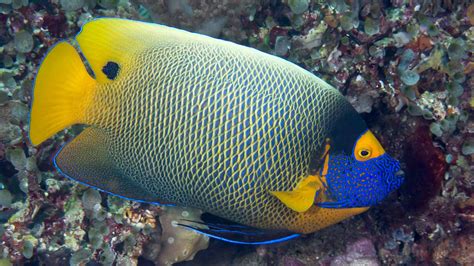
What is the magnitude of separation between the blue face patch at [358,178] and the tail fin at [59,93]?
1.35m

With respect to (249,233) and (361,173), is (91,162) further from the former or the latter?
(361,173)

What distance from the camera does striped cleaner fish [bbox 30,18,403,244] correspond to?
2025mm

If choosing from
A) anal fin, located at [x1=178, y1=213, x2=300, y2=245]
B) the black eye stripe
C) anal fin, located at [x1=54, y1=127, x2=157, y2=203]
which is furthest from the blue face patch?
the black eye stripe

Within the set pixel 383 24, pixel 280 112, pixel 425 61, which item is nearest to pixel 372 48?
pixel 383 24

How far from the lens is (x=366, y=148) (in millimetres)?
2145

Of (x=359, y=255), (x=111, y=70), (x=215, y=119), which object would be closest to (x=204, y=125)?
(x=215, y=119)

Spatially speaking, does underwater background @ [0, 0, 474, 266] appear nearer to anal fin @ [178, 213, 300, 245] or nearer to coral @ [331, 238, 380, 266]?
coral @ [331, 238, 380, 266]

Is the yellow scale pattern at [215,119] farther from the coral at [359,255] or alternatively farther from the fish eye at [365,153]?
the coral at [359,255]

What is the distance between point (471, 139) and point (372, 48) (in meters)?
0.89

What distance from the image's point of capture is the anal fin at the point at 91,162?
2.14 metres

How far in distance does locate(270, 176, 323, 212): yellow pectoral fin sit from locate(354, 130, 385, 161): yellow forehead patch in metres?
0.26

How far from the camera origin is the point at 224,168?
81.6 inches

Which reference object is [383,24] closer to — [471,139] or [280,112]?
[471,139]

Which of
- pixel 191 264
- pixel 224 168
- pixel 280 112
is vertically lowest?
pixel 191 264
